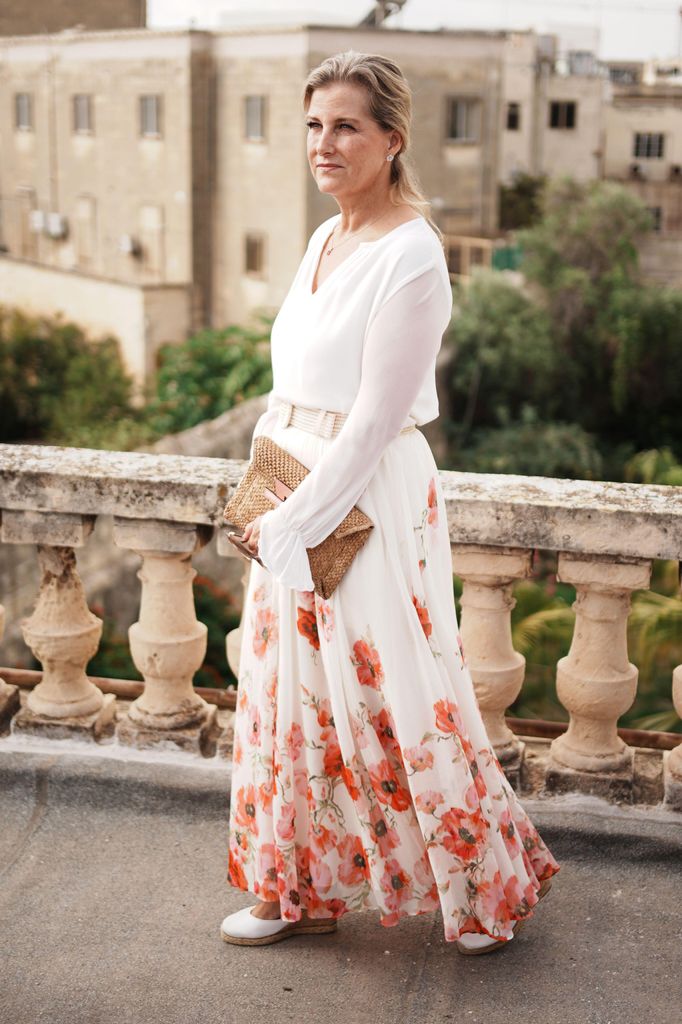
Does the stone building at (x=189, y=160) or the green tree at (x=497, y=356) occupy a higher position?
the stone building at (x=189, y=160)

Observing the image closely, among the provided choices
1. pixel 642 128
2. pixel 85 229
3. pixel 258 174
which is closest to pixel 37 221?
pixel 85 229

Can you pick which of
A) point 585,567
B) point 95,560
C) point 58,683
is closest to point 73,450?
point 58,683

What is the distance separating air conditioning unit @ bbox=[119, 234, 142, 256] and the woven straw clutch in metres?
26.8

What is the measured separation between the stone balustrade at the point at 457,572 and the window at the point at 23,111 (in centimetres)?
2977

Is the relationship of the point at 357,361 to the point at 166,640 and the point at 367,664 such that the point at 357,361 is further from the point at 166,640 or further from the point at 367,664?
the point at 166,640

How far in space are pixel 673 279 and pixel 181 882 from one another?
27.7m

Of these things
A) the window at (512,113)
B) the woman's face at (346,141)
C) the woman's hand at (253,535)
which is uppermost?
the window at (512,113)

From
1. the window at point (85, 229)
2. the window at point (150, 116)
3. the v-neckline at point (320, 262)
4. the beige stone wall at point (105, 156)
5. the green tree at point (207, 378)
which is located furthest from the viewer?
the window at point (85, 229)

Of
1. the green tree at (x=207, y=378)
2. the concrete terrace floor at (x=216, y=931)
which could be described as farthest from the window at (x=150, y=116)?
the concrete terrace floor at (x=216, y=931)

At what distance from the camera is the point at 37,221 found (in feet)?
99.6

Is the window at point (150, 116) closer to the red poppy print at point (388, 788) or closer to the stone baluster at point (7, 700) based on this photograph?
the stone baluster at point (7, 700)

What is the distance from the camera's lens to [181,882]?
272cm

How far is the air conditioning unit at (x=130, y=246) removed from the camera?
92.3 ft

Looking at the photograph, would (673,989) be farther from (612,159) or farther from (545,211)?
(612,159)
